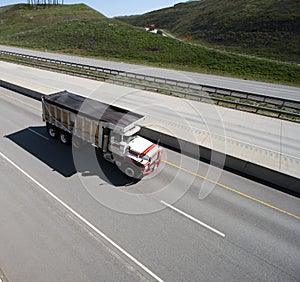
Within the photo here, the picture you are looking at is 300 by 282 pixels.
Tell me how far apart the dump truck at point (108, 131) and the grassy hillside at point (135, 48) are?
37514 mm

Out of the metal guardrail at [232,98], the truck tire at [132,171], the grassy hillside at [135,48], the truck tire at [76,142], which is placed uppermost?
the grassy hillside at [135,48]

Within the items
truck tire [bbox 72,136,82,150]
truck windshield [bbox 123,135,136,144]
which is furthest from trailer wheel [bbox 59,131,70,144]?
truck windshield [bbox 123,135,136,144]

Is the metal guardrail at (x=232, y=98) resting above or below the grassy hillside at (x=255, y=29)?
below

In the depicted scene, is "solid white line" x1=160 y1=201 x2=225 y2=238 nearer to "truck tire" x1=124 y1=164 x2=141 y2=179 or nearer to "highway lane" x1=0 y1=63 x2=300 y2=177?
"truck tire" x1=124 y1=164 x2=141 y2=179

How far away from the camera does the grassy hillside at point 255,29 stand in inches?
2289

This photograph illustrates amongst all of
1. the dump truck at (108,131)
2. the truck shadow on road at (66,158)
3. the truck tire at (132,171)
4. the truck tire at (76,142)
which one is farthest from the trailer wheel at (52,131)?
the truck tire at (132,171)

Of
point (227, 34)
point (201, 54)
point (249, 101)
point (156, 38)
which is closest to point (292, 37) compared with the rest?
point (227, 34)

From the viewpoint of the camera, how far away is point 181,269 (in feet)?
23.2

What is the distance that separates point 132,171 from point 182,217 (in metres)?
3.27

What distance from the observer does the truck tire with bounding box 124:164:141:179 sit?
1051 centimetres

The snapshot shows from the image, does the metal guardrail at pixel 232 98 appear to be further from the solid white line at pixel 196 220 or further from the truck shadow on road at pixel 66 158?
the solid white line at pixel 196 220

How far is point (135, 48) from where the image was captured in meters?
61.2

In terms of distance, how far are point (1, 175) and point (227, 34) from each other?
79.9 m

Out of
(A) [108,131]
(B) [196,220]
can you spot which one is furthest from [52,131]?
(B) [196,220]
